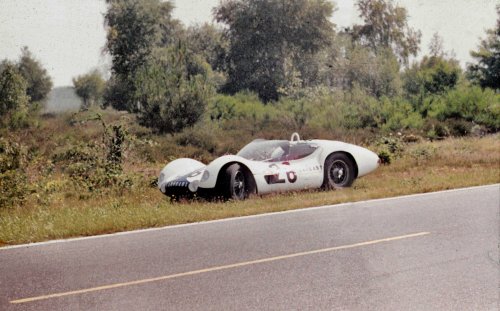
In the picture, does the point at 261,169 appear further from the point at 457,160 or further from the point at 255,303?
the point at 457,160

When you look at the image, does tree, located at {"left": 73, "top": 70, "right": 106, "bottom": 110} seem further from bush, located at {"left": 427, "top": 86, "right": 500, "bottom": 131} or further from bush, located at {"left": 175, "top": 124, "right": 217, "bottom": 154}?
bush, located at {"left": 427, "top": 86, "right": 500, "bottom": 131}

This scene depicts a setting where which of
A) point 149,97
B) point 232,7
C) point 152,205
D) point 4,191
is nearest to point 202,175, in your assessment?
point 152,205

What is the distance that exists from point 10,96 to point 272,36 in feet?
61.9

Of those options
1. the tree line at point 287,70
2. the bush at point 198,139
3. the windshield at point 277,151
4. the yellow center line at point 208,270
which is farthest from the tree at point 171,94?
the yellow center line at point 208,270

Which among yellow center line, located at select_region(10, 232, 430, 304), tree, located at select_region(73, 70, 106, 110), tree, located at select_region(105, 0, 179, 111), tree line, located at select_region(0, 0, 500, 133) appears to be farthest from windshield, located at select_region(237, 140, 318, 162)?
tree, located at select_region(73, 70, 106, 110)

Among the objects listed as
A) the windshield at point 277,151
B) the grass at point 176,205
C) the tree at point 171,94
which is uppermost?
the tree at point 171,94

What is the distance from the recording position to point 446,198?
36.7ft

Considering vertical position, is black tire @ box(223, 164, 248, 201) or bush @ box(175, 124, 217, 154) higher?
bush @ box(175, 124, 217, 154)

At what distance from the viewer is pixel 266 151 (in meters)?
12.2

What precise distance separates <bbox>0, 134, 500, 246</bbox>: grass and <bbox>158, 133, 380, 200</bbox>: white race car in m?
0.29

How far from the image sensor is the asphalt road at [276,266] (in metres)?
5.45

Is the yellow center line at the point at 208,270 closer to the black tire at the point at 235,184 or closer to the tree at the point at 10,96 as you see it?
the black tire at the point at 235,184

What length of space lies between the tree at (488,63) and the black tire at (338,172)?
1079 inches

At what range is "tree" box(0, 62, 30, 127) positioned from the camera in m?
24.2
